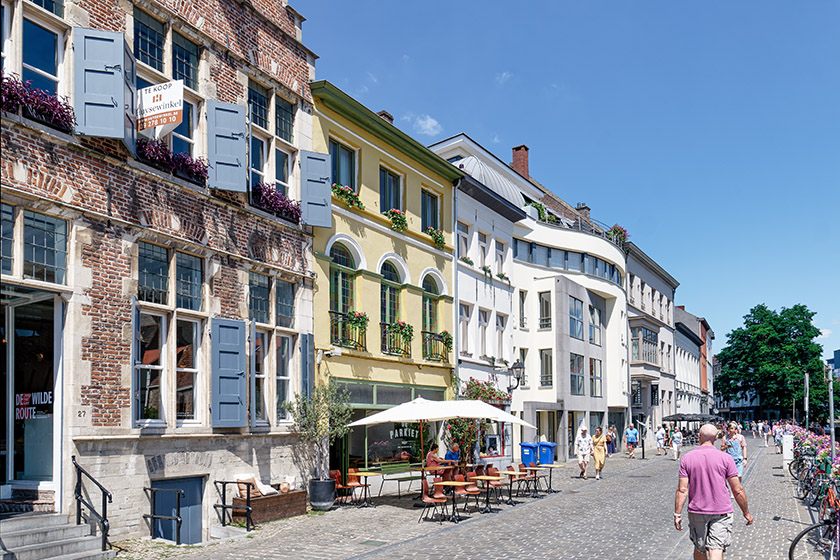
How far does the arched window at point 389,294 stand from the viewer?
20.3 metres

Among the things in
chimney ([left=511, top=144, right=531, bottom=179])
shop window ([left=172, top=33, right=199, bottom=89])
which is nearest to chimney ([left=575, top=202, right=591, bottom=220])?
chimney ([left=511, top=144, right=531, bottom=179])

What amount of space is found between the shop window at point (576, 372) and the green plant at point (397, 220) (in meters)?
18.2

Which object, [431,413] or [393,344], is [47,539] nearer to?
[431,413]

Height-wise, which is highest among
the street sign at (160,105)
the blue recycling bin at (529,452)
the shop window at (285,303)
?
the street sign at (160,105)

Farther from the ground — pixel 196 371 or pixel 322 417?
pixel 196 371

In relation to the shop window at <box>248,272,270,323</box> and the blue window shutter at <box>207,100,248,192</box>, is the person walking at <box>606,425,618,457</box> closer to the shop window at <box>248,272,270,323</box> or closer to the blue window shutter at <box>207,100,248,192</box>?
the shop window at <box>248,272,270,323</box>

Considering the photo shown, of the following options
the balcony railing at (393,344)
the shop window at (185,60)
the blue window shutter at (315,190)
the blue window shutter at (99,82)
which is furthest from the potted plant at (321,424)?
the blue window shutter at (99,82)

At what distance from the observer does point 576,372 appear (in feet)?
124

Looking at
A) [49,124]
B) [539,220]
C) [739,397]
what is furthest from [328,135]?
[739,397]

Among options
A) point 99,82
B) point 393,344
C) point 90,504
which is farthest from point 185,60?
point 393,344

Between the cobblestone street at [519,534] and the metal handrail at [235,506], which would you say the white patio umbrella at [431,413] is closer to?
the cobblestone street at [519,534]

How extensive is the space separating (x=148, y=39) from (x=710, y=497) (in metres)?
11.3

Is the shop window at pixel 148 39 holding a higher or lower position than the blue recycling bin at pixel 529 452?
higher

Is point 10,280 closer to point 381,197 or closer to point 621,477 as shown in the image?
point 381,197
